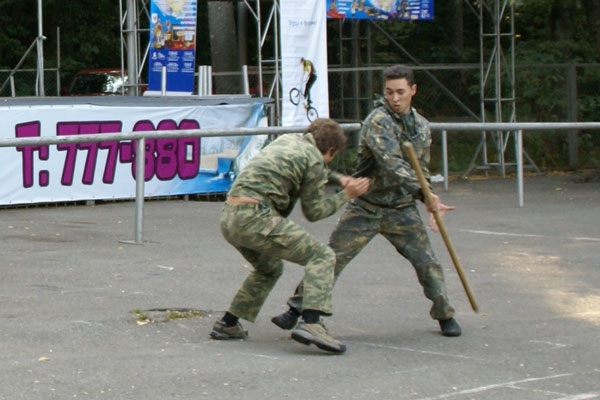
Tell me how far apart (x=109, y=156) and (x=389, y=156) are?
27.3 feet

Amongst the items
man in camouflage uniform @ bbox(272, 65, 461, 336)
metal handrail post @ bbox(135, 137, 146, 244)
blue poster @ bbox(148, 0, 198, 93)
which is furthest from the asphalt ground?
blue poster @ bbox(148, 0, 198, 93)

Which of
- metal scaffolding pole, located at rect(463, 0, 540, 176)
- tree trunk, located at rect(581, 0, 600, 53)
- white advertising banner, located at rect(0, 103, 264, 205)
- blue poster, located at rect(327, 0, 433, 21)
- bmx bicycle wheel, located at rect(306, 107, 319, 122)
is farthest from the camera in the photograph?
tree trunk, located at rect(581, 0, 600, 53)

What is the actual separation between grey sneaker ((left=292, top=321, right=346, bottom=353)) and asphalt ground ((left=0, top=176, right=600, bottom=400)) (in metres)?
0.09

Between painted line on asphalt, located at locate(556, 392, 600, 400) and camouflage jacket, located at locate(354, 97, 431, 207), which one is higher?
camouflage jacket, located at locate(354, 97, 431, 207)

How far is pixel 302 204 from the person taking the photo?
7488mm

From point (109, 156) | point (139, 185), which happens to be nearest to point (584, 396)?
point (139, 185)

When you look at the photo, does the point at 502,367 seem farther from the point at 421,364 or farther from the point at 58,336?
the point at 58,336

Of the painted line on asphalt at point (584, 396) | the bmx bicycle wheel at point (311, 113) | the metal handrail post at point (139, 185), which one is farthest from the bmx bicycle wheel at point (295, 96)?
the painted line on asphalt at point (584, 396)

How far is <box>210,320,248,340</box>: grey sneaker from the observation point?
7992 millimetres

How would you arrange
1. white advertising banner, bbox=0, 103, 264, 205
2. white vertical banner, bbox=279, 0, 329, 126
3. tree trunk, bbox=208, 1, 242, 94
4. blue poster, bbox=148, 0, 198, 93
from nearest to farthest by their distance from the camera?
white advertising banner, bbox=0, 103, 264, 205 → white vertical banner, bbox=279, 0, 329, 126 → blue poster, bbox=148, 0, 198, 93 → tree trunk, bbox=208, 1, 242, 94

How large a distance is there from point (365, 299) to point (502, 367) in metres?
2.31

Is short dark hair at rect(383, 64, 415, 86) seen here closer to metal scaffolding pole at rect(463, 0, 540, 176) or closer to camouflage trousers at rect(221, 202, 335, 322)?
camouflage trousers at rect(221, 202, 335, 322)

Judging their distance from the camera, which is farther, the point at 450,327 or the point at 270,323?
the point at 270,323

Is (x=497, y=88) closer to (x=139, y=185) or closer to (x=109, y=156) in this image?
(x=109, y=156)
